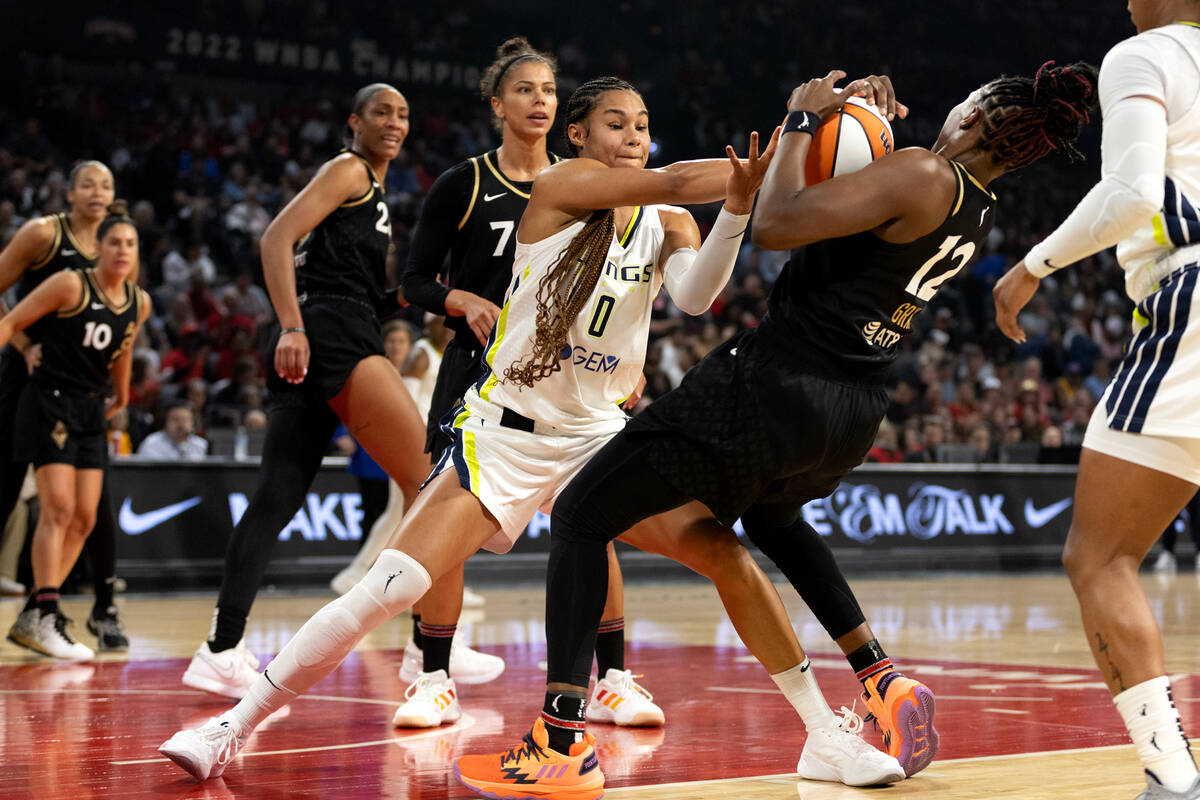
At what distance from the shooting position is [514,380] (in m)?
3.54

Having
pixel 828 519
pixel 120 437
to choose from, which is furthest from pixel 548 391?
pixel 828 519

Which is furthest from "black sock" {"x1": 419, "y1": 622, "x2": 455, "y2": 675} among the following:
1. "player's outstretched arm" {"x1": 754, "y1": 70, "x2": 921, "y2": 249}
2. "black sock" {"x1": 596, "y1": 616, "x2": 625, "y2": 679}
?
"player's outstretched arm" {"x1": 754, "y1": 70, "x2": 921, "y2": 249}

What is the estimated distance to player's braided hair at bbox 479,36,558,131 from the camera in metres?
4.46

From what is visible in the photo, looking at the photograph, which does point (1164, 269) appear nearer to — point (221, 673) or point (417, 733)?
point (417, 733)

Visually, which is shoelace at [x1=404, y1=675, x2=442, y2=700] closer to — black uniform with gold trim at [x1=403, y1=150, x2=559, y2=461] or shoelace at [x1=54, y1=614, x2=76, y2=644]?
black uniform with gold trim at [x1=403, y1=150, x2=559, y2=461]

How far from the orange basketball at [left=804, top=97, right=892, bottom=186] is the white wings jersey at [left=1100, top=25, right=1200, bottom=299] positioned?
0.58m

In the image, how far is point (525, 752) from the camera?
3.08m

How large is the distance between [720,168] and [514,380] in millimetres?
774

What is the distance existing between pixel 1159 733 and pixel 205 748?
2156mm

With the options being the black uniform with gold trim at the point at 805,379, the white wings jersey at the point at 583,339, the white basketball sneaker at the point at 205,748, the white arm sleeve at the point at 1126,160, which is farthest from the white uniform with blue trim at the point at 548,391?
the white arm sleeve at the point at 1126,160

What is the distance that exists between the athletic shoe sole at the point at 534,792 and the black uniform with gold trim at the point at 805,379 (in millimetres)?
714

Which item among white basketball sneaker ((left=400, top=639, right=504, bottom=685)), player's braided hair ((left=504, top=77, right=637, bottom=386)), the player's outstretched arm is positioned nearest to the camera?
the player's outstretched arm

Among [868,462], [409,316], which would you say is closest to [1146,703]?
[868,462]

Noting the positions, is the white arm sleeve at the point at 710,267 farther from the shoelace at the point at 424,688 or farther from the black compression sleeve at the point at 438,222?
the shoelace at the point at 424,688
